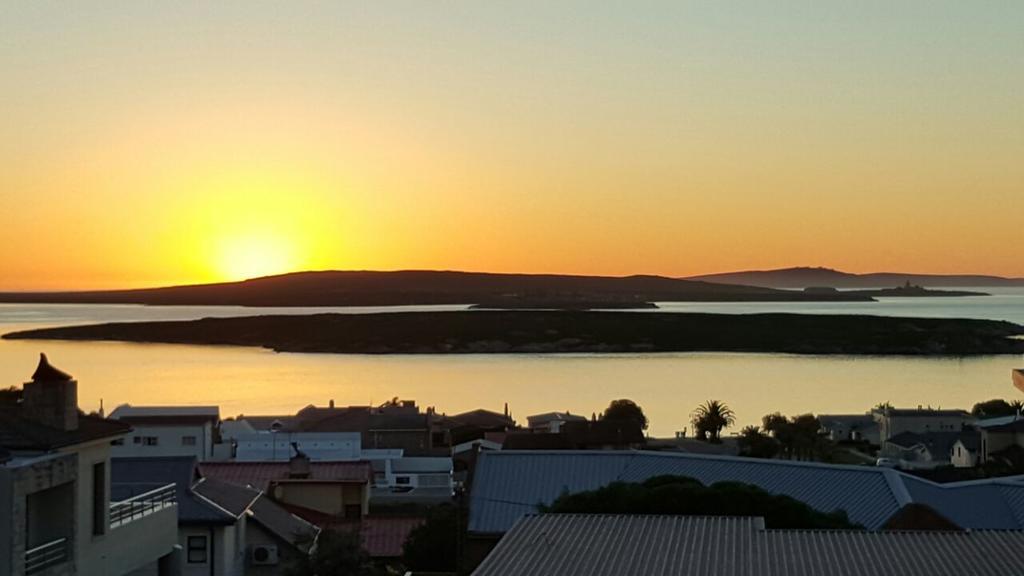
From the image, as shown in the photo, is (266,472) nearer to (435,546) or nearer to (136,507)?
(435,546)

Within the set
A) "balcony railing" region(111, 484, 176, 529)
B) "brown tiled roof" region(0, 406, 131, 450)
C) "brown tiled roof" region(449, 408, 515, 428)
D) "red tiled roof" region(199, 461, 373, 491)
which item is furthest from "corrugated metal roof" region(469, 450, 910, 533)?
"brown tiled roof" region(449, 408, 515, 428)

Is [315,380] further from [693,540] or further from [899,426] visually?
[693,540]

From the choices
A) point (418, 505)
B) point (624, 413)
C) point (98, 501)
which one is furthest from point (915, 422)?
point (98, 501)

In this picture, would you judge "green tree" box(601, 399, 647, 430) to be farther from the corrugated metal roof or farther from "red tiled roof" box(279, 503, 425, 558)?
the corrugated metal roof

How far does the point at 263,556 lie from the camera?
23359 millimetres

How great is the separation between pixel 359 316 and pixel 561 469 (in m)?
163

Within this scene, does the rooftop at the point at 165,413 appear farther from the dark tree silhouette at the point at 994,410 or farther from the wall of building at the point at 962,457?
the dark tree silhouette at the point at 994,410

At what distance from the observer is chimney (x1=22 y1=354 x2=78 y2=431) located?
42.1ft

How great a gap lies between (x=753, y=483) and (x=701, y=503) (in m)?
6.56

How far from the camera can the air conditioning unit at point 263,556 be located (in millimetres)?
23266

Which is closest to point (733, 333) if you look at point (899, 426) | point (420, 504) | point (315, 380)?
point (315, 380)

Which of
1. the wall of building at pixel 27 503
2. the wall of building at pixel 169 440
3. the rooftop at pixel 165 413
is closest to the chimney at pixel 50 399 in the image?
the wall of building at pixel 27 503

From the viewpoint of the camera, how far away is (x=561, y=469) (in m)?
27.5

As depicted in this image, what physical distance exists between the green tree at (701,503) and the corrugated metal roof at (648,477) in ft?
14.1
